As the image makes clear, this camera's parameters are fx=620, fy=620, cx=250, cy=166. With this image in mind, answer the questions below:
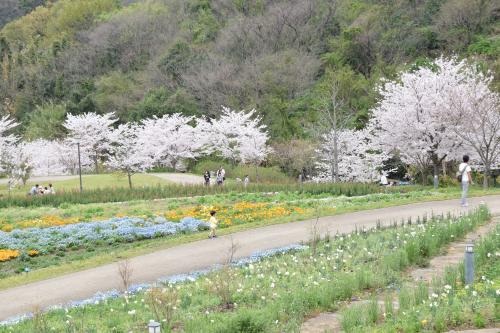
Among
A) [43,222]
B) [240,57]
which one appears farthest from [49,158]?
[43,222]

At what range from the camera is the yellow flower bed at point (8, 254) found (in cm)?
1625

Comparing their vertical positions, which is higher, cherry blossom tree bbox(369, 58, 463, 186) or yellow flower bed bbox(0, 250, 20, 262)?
cherry blossom tree bbox(369, 58, 463, 186)

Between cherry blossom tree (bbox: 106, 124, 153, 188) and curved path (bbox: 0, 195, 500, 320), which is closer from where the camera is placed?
curved path (bbox: 0, 195, 500, 320)

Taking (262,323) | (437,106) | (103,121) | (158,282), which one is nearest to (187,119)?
(103,121)

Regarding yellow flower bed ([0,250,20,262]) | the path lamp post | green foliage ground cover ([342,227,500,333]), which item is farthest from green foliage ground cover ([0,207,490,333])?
yellow flower bed ([0,250,20,262])

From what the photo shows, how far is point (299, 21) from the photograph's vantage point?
72.4m

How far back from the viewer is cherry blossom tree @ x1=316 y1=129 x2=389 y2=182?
4500 centimetres

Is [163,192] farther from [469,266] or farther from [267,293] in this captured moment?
[469,266]

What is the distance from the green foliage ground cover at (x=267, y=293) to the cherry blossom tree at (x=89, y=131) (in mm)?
51209

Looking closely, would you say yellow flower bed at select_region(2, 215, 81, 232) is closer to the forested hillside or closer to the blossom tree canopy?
the forested hillside

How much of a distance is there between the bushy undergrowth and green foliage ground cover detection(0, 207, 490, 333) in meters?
15.0

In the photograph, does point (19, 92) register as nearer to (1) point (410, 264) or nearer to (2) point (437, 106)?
(2) point (437, 106)

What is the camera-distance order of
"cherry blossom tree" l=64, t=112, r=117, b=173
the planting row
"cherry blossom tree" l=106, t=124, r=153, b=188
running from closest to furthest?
the planting row, "cherry blossom tree" l=106, t=124, r=153, b=188, "cherry blossom tree" l=64, t=112, r=117, b=173

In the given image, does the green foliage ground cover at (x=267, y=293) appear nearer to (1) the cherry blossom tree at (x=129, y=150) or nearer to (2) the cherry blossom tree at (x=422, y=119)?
(2) the cherry blossom tree at (x=422, y=119)
